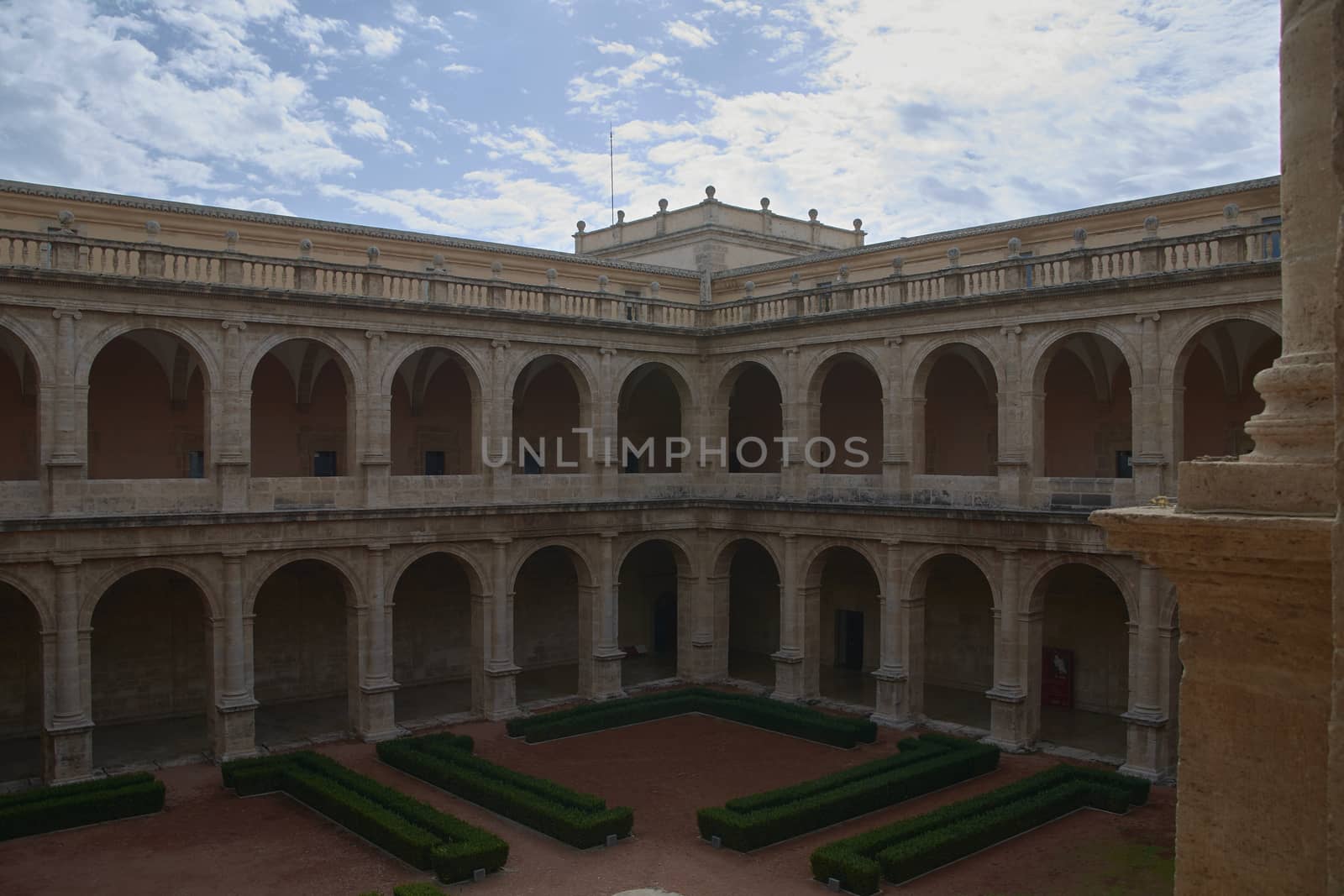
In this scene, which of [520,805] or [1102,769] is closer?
[520,805]

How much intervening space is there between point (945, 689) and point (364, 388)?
18188 millimetres

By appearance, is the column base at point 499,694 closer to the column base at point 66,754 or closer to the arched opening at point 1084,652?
the column base at point 66,754

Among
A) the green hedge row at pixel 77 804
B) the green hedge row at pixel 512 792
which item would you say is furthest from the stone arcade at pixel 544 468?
the green hedge row at pixel 512 792

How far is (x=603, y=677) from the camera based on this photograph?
28969mm

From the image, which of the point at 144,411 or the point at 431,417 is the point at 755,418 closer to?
the point at 431,417

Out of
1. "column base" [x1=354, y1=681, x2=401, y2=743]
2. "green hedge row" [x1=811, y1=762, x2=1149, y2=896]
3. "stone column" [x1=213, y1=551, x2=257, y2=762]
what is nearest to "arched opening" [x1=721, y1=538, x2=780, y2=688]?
"column base" [x1=354, y1=681, x2=401, y2=743]

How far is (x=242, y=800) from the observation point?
68.7ft

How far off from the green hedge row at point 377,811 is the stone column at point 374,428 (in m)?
6.17

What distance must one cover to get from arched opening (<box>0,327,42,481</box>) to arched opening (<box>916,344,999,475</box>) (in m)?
22.7

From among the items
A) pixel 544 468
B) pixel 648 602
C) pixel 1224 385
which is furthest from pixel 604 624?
pixel 1224 385

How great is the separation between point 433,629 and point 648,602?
25.3 ft

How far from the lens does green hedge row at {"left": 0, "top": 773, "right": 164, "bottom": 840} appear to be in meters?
18.9

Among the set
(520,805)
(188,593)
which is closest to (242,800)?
(520,805)

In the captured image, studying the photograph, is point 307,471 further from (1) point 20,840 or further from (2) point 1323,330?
(2) point 1323,330
